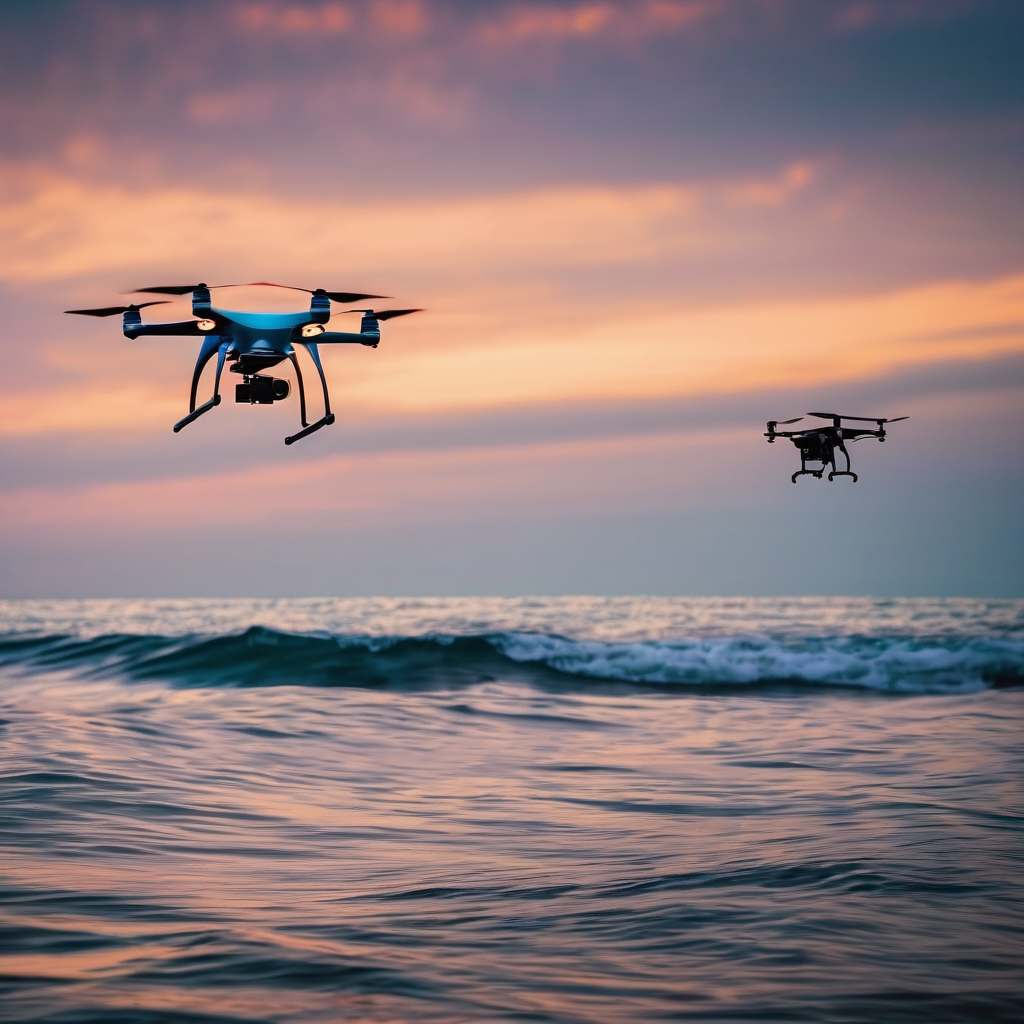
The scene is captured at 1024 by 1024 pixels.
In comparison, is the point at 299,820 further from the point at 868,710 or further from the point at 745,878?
the point at 868,710

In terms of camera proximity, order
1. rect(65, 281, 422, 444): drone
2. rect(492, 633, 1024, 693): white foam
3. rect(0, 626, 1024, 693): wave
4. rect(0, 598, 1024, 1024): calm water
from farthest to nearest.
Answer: rect(492, 633, 1024, 693): white foam → rect(0, 626, 1024, 693): wave → rect(65, 281, 422, 444): drone → rect(0, 598, 1024, 1024): calm water

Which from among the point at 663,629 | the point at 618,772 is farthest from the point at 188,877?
the point at 663,629

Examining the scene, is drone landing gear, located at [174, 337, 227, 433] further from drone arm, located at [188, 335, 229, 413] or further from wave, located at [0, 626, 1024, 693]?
wave, located at [0, 626, 1024, 693]

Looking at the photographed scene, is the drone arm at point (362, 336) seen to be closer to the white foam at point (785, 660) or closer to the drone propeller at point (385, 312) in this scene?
the drone propeller at point (385, 312)

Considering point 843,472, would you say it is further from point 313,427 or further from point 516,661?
point 516,661

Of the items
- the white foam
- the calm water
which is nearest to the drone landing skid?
the calm water

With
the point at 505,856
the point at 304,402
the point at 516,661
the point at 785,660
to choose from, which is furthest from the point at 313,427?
the point at 785,660

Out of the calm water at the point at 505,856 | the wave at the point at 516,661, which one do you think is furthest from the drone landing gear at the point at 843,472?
the wave at the point at 516,661

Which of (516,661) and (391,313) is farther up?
(391,313)
